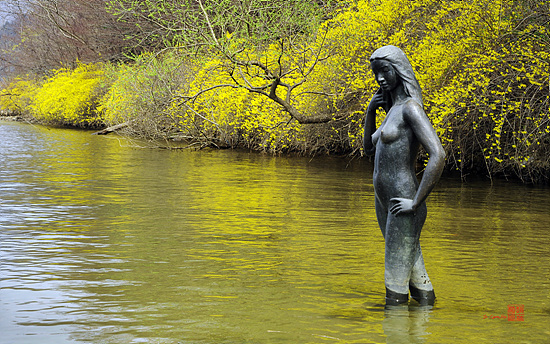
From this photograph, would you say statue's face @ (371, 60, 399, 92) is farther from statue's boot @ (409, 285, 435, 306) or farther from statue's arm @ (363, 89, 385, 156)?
statue's boot @ (409, 285, 435, 306)

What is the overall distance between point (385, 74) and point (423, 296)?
1.75 meters

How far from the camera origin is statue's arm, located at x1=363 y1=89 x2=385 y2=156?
539 cm

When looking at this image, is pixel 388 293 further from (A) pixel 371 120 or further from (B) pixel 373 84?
(B) pixel 373 84

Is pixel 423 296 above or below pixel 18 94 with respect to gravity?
below

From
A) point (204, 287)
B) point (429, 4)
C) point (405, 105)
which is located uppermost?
point (429, 4)

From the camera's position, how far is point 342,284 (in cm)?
640

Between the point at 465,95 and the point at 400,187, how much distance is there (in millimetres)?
10049

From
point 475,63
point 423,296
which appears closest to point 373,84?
point 475,63

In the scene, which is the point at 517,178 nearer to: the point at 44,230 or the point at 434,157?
the point at 44,230

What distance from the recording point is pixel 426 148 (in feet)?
16.1

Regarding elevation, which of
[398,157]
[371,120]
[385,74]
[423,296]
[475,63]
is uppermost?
[475,63]

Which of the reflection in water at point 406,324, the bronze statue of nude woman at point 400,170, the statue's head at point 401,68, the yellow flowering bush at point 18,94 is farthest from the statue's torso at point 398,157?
the yellow flowering bush at point 18,94

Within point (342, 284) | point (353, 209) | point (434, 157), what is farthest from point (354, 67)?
point (434, 157)

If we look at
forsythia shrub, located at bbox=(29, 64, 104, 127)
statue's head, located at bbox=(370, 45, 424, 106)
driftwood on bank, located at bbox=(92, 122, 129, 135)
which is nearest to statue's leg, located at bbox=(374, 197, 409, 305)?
statue's head, located at bbox=(370, 45, 424, 106)
